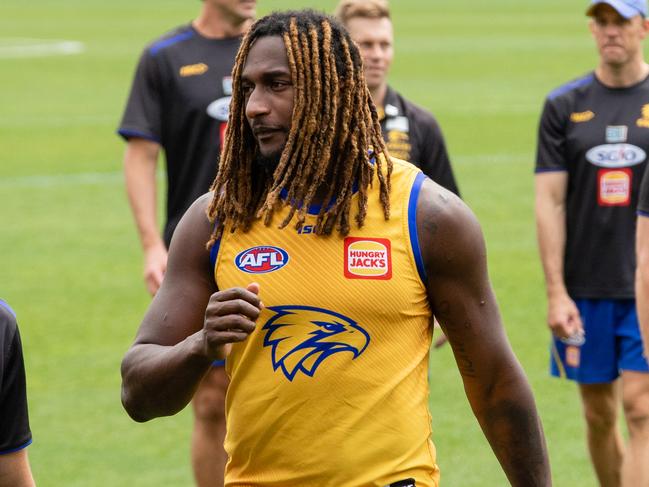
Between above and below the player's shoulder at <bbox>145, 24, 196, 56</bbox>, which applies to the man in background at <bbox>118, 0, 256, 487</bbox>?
below

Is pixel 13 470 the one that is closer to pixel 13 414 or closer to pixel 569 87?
pixel 13 414

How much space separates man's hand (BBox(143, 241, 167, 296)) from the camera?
6.90 m

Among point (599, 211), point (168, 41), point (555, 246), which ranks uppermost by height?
point (168, 41)

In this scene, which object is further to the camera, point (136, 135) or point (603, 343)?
point (603, 343)

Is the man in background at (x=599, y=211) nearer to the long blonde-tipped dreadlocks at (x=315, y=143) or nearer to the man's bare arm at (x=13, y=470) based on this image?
the long blonde-tipped dreadlocks at (x=315, y=143)

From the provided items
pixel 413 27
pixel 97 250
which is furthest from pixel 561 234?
pixel 413 27

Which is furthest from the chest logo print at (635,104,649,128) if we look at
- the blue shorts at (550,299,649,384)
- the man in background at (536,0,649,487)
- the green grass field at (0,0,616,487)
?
the green grass field at (0,0,616,487)

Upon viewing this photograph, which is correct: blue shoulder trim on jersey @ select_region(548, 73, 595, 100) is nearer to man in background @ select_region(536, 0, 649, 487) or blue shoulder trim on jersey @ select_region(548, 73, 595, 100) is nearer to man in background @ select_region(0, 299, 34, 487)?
man in background @ select_region(536, 0, 649, 487)

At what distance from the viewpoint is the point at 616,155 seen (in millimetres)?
7242

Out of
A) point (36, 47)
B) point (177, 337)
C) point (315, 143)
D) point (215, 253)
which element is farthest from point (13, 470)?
point (36, 47)

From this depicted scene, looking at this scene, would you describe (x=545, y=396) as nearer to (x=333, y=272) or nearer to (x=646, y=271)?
(x=646, y=271)

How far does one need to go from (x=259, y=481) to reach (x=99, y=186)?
1447 cm

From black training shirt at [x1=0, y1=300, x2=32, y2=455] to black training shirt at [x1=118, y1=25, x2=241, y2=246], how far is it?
276cm

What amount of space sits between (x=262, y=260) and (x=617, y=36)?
12.8ft
